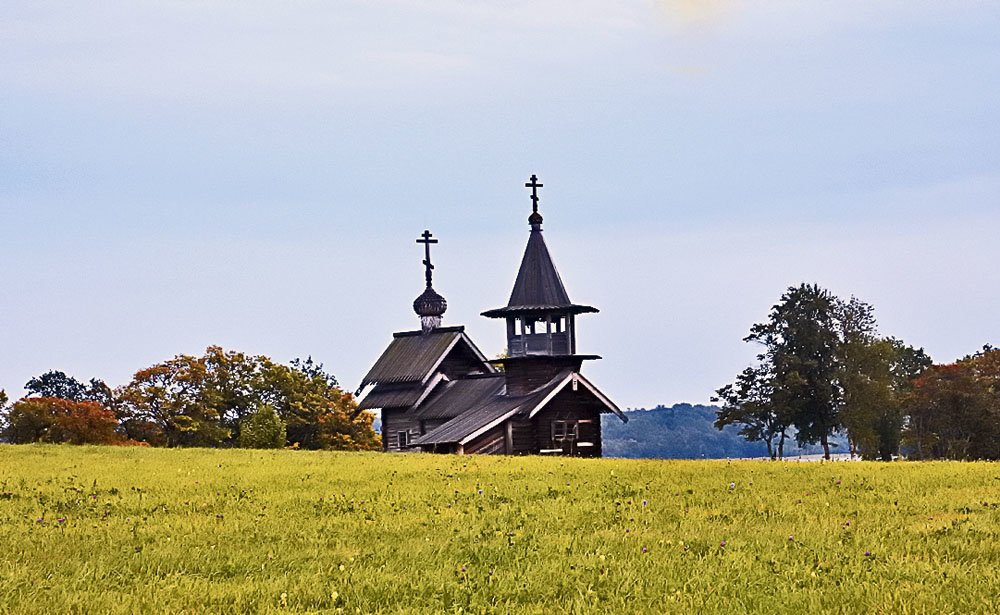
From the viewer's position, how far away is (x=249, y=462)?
1244 inches

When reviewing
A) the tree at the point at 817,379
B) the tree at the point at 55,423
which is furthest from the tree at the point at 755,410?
the tree at the point at 55,423

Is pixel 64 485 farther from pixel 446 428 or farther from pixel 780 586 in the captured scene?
pixel 446 428

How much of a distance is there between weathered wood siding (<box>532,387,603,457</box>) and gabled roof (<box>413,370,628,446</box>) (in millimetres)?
548

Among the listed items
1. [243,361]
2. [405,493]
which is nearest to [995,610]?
[405,493]

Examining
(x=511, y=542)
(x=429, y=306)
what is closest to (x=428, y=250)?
(x=429, y=306)

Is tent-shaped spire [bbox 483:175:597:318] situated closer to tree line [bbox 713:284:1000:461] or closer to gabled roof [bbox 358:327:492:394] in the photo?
gabled roof [bbox 358:327:492:394]

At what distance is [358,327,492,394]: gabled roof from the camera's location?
58.2 m

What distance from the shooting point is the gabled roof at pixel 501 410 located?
161 feet

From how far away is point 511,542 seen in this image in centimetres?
1507

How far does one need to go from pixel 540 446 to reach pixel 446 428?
469cm

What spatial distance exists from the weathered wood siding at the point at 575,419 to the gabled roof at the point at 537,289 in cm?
411

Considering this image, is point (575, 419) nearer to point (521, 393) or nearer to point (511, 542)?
point (521, 393)

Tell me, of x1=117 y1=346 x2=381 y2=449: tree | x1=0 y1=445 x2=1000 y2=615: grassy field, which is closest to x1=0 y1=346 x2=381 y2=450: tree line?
x1=117 y1=346 x2=381 y2=449: tree

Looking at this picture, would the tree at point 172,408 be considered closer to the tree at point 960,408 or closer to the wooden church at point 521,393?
the wooden church at point 521,393
